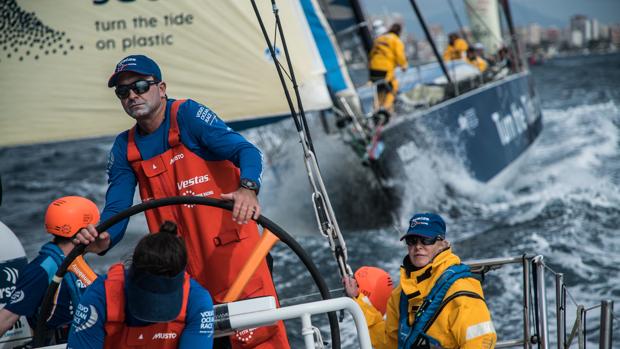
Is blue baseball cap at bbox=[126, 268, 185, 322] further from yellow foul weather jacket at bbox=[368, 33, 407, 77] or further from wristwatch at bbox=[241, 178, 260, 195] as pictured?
yellow foul weather jacket at bbox=[368, 33, 407, 77]

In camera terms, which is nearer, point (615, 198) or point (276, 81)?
point (276, 81)

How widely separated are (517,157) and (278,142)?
11.8ft

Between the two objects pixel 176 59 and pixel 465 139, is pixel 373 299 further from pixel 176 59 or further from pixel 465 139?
pixel 465 139

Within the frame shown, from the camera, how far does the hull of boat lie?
9.09 metres

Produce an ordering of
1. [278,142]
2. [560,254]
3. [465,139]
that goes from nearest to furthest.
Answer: [560,254] → [465,139] → [278,142]

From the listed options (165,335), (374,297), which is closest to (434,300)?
(374,297)

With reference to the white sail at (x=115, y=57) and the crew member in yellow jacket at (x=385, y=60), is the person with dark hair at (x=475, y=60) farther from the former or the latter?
the white sail at (x=115, y=57)

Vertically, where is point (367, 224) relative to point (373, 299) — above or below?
below

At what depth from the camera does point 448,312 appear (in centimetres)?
295

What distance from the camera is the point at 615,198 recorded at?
10.8 metres

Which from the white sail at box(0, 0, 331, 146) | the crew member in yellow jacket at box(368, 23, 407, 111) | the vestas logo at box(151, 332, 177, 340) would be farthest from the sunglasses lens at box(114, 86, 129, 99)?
the crew member in yellow jacket at box(368, 23, 407, 111)

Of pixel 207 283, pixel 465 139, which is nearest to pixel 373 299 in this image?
pixel 207 283

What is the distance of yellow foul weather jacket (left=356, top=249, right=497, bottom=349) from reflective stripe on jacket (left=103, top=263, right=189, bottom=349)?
104cm

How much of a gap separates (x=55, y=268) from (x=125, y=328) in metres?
0.79
